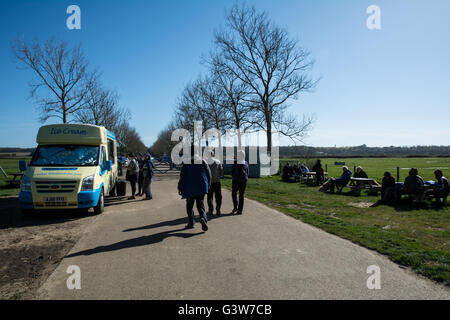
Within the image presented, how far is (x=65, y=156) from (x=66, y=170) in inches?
34.8

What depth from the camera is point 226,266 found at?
4.54 m

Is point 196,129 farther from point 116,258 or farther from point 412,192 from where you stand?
point 116,258

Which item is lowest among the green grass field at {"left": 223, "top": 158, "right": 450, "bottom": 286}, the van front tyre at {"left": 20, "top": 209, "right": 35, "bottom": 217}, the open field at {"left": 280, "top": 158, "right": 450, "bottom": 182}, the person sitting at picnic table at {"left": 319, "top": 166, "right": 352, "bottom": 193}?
the open field at {"left": 280, "top": 158, "right": 450, "bottom": 182}

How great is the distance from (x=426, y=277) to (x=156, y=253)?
409 centimetres

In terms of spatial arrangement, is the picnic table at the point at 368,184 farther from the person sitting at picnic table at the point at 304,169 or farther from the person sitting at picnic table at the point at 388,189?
the person sitting at picnic table at the point at 304,169

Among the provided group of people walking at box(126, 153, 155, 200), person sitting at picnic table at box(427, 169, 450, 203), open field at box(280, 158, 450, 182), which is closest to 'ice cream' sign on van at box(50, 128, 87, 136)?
group of people walking at box(126, 153, 155, 200)

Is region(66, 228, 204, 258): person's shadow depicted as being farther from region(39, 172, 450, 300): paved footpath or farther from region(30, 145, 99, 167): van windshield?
region(30, 145, 99, 167): van windshield

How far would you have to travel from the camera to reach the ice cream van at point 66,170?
809 cm

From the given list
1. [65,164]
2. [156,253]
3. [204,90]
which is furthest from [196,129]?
[156,253]

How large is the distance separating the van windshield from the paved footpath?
2893 millimetres

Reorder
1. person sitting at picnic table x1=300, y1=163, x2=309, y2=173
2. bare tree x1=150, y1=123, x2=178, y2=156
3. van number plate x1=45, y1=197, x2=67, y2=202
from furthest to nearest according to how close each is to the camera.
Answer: bare tree x1=150, y1=123, x2=178, y2=156, person sitting at picnic table x1=300, y1=163, x2=309, y2=173, van number plate x1=45, y1=197, x2=67, y2=202

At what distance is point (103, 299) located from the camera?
352cm

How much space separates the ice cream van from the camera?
8.09 m
